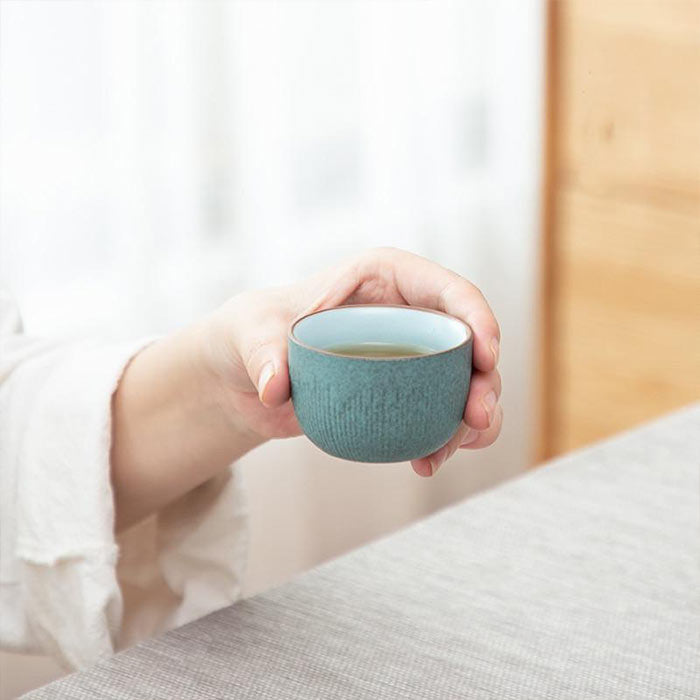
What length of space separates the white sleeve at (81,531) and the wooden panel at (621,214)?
1.18 meters

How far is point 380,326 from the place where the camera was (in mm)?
838

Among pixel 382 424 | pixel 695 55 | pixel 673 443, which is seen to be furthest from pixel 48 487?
pixel 695 55

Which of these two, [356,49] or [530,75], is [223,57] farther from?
[530,75]

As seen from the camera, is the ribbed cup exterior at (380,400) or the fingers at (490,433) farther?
the fingers at (490,433)

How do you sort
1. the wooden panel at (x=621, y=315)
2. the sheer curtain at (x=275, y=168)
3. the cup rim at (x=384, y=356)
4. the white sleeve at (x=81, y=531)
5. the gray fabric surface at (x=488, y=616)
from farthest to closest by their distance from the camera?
the wooden panel at (x=621, y=315)
the sheer curtain at (x=275, y=168)
the white sleeve at (x=81, y=531)
the gray fabric surface at (x=488, y=616)
the cup rim at (x=384, y=356)

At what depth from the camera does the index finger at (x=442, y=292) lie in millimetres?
818

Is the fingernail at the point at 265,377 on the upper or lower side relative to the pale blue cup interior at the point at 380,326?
lower

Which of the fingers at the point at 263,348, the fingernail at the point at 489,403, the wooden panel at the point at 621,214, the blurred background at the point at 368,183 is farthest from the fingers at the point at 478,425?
the wooden panel at the point at 621,214

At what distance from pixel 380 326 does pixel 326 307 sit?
85 millimetres

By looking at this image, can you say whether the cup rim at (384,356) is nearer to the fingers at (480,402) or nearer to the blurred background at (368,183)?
the fingers at (480,402)

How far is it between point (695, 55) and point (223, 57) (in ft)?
2.45

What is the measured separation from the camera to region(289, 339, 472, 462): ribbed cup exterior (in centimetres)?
74

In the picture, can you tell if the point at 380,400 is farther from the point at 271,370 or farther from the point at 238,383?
the point at 238,383

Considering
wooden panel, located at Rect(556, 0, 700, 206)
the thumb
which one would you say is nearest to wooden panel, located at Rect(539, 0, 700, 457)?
wooden panel, located at Rect(556, 0, 700, 206)
